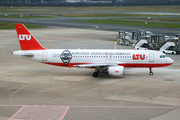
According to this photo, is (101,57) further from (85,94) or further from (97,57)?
(85,94)

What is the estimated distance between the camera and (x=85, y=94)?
31.3m

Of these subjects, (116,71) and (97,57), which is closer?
(116,71)

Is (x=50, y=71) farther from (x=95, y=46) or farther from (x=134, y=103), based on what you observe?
(x=95, y=46)

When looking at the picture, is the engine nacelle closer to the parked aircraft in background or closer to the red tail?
the parked aircraft in background

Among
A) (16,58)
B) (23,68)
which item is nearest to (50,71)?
(23,68)

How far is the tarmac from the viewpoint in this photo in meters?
25.1

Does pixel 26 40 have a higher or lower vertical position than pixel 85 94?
higher

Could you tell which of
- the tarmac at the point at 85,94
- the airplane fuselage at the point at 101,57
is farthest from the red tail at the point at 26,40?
the tarmac at the point at 85,94

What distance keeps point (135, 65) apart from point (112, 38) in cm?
4349

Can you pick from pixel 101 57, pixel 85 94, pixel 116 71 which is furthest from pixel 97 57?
pixel 85 94

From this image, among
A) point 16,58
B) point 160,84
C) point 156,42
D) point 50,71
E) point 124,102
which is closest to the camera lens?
point 124,102

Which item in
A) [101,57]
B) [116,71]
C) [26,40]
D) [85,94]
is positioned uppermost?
[26,40]

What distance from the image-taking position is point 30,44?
41281mm

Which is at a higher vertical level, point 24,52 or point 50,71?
point 24,52
